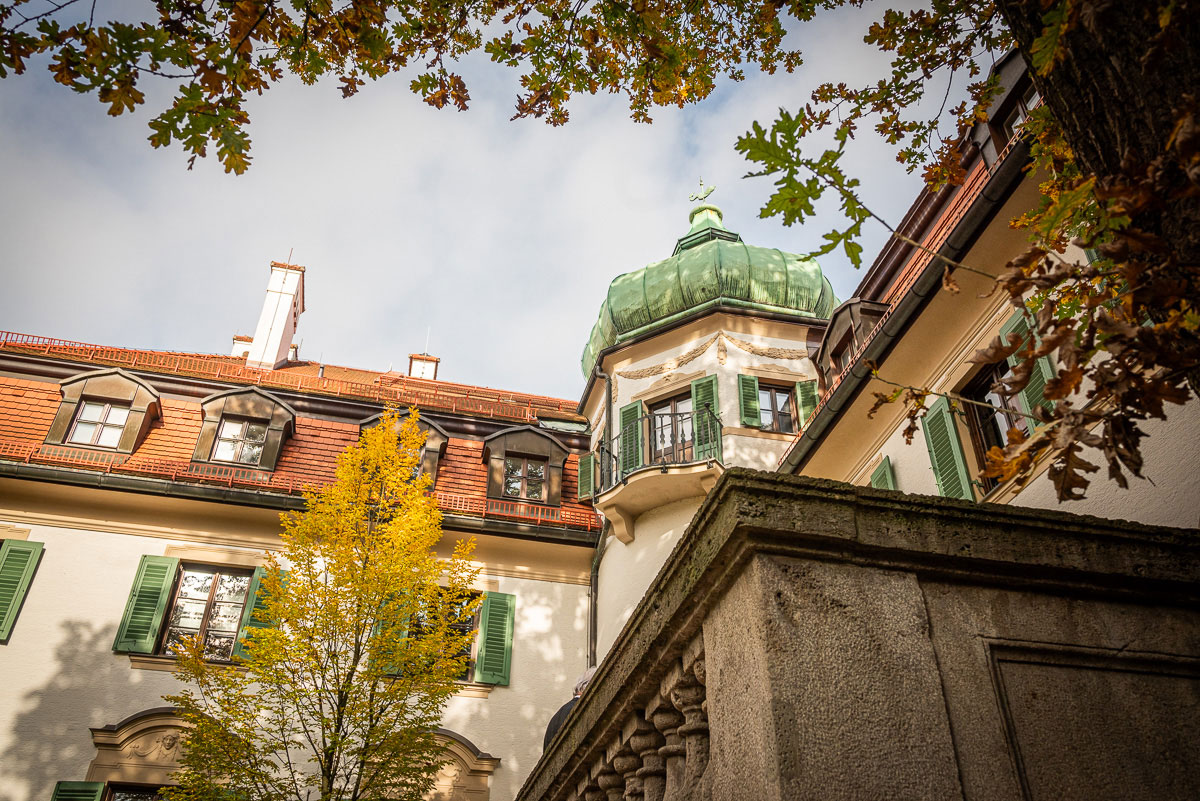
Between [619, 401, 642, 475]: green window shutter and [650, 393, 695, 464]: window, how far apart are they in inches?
9.4

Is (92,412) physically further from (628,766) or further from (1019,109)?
(628,766)

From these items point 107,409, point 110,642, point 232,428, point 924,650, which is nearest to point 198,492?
point 232,428

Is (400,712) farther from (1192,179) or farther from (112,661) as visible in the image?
(1192,179)

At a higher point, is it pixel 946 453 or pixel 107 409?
pixel 107 409

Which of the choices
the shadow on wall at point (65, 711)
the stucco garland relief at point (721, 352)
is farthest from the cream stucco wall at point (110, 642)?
the stucco garland relief at point (721, 352)

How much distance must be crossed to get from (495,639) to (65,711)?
22.5 feet

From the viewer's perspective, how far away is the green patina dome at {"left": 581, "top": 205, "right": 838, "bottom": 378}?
19.7 m

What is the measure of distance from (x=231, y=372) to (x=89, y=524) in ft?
17.9

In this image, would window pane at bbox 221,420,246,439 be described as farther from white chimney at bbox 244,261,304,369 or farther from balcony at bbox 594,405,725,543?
balcony at bbox 594,405,725,543

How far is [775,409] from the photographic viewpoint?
59.1 ft

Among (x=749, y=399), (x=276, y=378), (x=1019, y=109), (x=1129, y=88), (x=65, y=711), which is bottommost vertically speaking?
(x=1129, y=88)

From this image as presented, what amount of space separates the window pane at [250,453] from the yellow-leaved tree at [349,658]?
399 cm

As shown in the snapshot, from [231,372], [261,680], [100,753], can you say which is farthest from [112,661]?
[231,372]

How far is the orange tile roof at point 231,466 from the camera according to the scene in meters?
17.5
